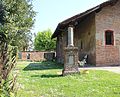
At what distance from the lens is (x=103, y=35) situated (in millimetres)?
21219

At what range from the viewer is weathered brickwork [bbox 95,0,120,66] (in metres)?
21.0

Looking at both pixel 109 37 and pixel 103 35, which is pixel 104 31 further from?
pixel 109 37

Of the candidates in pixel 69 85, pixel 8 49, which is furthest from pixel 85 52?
pixel 8 49

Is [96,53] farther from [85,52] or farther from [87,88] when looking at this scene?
[87,88]

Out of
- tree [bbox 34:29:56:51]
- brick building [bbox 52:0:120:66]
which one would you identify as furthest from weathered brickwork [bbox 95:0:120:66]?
tree [bbox 34:29:56:51]

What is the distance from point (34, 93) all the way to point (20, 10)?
15.2 m

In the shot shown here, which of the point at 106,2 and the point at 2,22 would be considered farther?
the point at 2,22

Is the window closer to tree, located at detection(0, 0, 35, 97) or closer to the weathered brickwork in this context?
the weathered brickwork

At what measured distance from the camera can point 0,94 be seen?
11.1 ft

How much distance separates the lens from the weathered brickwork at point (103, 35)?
21.0m

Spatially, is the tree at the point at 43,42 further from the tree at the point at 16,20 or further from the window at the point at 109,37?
the window at the point at 109,37

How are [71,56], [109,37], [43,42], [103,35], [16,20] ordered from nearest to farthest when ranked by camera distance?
[71,56], [103,35], [109,37], [16,20], [43,42]

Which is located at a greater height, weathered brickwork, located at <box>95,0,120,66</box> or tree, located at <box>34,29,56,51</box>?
tree, located at <box>34,29,56,51</box>

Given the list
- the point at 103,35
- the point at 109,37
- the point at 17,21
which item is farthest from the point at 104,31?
the point at 17,21
